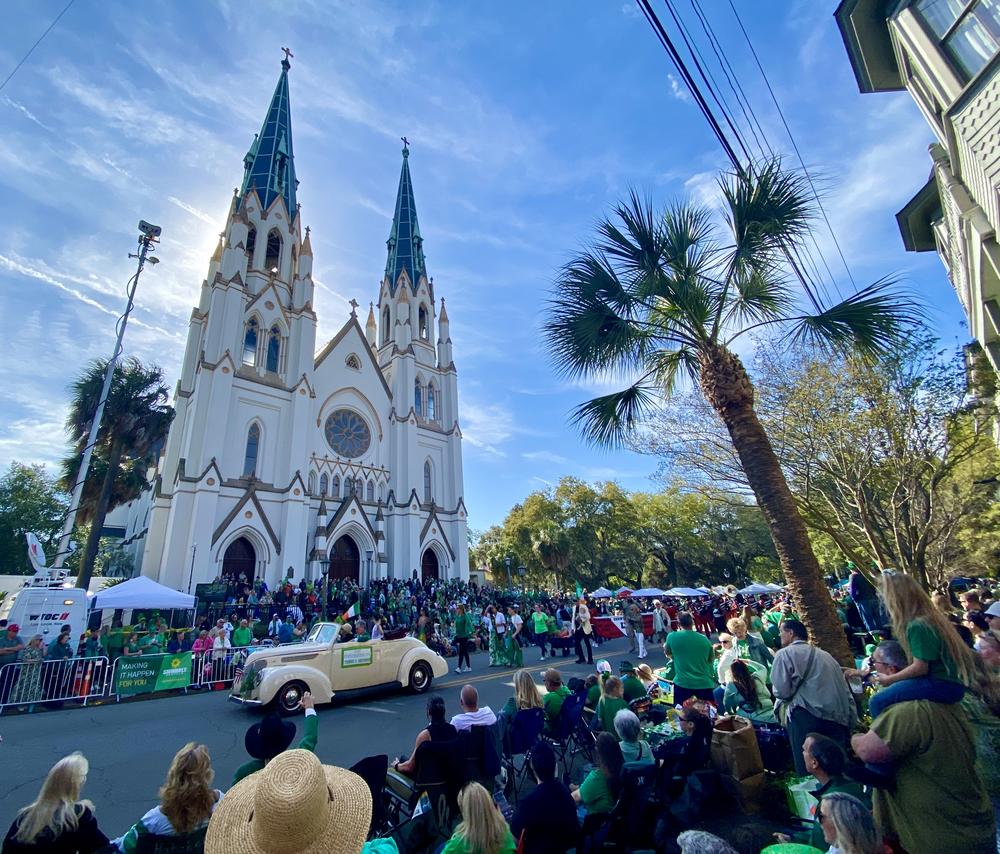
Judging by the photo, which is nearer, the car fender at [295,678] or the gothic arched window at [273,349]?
the car fender at [295,678]

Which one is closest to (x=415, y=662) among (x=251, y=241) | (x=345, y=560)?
(x=345, y=560)

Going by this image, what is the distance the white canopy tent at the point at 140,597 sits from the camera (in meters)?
14.2

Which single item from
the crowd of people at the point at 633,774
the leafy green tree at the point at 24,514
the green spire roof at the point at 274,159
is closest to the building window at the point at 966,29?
the crowd of people at the point at 633,774

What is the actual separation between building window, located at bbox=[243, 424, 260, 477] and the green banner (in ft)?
50.7

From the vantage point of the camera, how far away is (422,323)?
129ft

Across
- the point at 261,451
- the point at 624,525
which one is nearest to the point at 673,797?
the point at 261,451

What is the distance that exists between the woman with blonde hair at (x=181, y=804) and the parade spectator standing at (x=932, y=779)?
3.62 metres

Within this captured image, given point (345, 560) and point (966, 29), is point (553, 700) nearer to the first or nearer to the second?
point (966, 29)

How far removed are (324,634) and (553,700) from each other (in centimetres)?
581

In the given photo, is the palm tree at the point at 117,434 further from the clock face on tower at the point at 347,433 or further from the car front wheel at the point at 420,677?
the car front wheel at the point at 420,677

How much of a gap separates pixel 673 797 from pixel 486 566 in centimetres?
5231

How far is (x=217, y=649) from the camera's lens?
479 inches

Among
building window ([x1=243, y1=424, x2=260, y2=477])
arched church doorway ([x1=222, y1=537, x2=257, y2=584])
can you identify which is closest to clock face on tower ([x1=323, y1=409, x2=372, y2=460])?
building window ([x1=243, y1=424, x2=260, y2=477])

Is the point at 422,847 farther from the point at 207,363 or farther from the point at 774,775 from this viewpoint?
the point at 207,363
